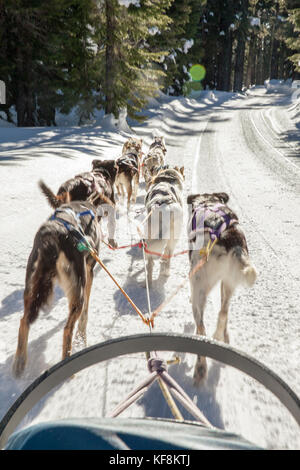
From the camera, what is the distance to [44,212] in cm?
598

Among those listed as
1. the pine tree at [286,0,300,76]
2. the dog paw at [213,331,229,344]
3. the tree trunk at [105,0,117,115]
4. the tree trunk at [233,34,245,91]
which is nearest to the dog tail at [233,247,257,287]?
the dog paw at [213,331,229,344]

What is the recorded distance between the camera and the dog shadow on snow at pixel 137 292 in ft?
11.6

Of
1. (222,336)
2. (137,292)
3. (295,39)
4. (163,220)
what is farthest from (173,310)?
(295,39)

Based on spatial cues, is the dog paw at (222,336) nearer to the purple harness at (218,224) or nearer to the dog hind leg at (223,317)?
the dog hind leg at (223,317)

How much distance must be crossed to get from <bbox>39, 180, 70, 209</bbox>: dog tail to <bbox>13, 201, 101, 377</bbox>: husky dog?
0.73 m

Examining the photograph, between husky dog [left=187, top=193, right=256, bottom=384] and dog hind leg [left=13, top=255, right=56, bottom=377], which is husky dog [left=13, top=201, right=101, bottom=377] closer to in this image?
dog hind leg [left=13, top=255, right=56, bottom=377]

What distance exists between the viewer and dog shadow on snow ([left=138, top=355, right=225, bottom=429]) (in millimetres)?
2131

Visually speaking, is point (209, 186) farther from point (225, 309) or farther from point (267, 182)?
point (225, 309)

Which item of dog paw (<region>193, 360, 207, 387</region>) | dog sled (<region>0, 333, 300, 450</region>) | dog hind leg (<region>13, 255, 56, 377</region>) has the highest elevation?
dog sled (<region>0, 333, 300, 450</region>)

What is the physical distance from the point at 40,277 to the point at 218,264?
1.36m

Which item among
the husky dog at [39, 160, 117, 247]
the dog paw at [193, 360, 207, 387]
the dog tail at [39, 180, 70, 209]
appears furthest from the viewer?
the husky dog at [39, 160, 117, 247]

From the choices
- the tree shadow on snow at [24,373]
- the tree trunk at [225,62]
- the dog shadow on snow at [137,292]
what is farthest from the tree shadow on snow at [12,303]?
the tree trunk at [225,62]

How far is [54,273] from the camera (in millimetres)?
2316

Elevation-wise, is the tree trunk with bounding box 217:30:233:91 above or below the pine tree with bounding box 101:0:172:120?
above
